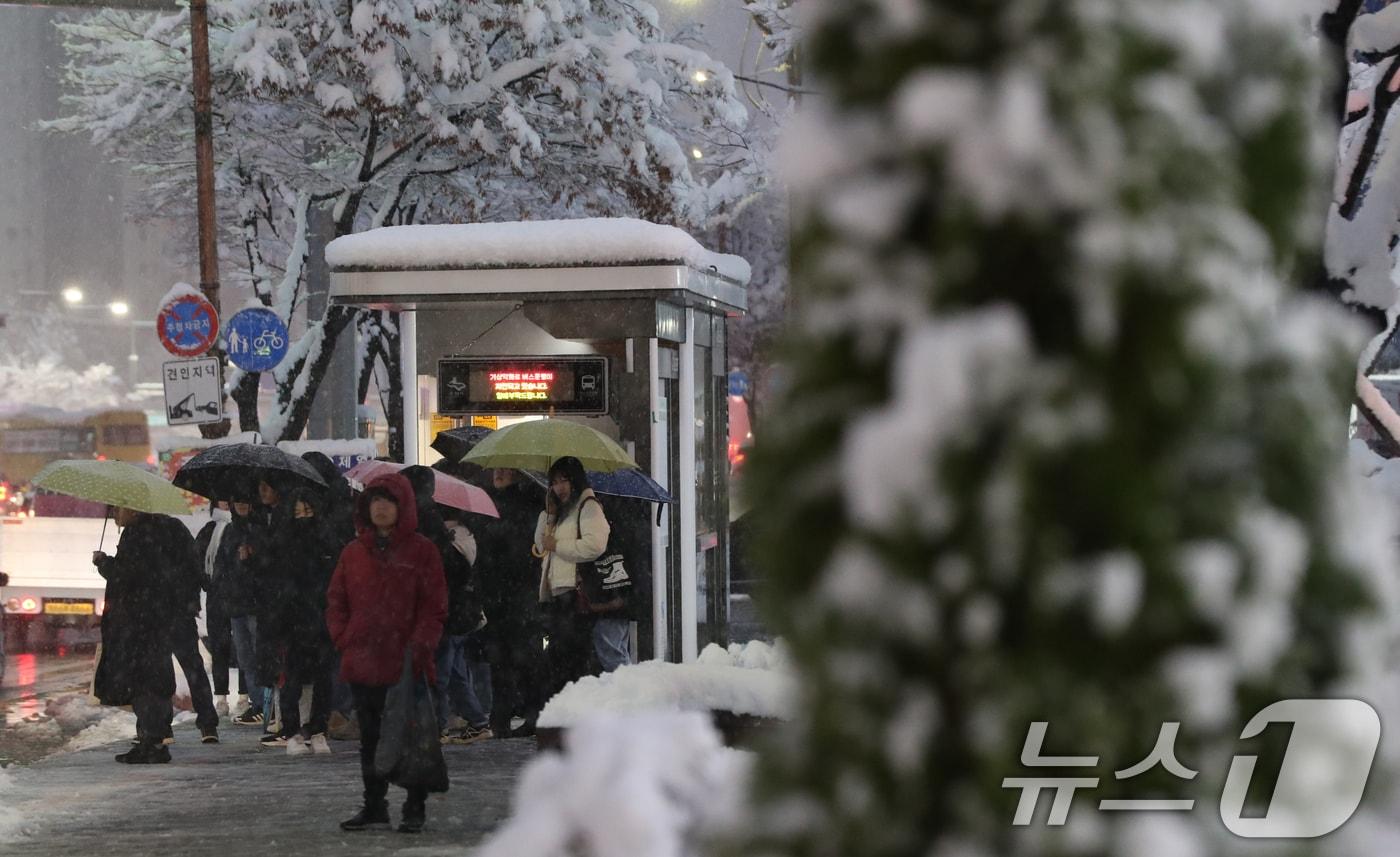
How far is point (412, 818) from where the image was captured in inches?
313

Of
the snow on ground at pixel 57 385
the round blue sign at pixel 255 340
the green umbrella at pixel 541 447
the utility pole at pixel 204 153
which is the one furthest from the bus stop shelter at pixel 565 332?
the snow on ground at pixel 57 385

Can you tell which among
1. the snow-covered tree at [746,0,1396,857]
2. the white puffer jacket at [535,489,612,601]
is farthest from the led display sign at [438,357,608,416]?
the snow-covered tree at [746,0,1396,857]

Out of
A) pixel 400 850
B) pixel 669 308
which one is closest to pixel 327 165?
pixel 669 308

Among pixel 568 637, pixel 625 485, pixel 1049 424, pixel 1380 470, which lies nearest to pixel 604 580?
pixel 568 637

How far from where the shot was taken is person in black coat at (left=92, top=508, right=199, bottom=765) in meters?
10.1

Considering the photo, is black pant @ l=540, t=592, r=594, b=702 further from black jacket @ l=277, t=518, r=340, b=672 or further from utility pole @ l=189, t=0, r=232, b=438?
utility pole @ l=189, t=0, r=232, b=438

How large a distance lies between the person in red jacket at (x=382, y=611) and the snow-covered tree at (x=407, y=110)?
1299cm

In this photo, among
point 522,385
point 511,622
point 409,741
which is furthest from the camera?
point 522,385

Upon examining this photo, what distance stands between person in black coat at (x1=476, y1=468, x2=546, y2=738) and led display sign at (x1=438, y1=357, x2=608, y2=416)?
1465 millimetres

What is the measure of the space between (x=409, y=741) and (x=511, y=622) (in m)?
3.19

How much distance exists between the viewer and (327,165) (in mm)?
24266

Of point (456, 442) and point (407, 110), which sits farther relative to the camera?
point (407, 110)

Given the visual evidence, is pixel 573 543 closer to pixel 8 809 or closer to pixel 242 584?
pixel 242 584

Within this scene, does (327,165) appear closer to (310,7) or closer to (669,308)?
(310,7)
